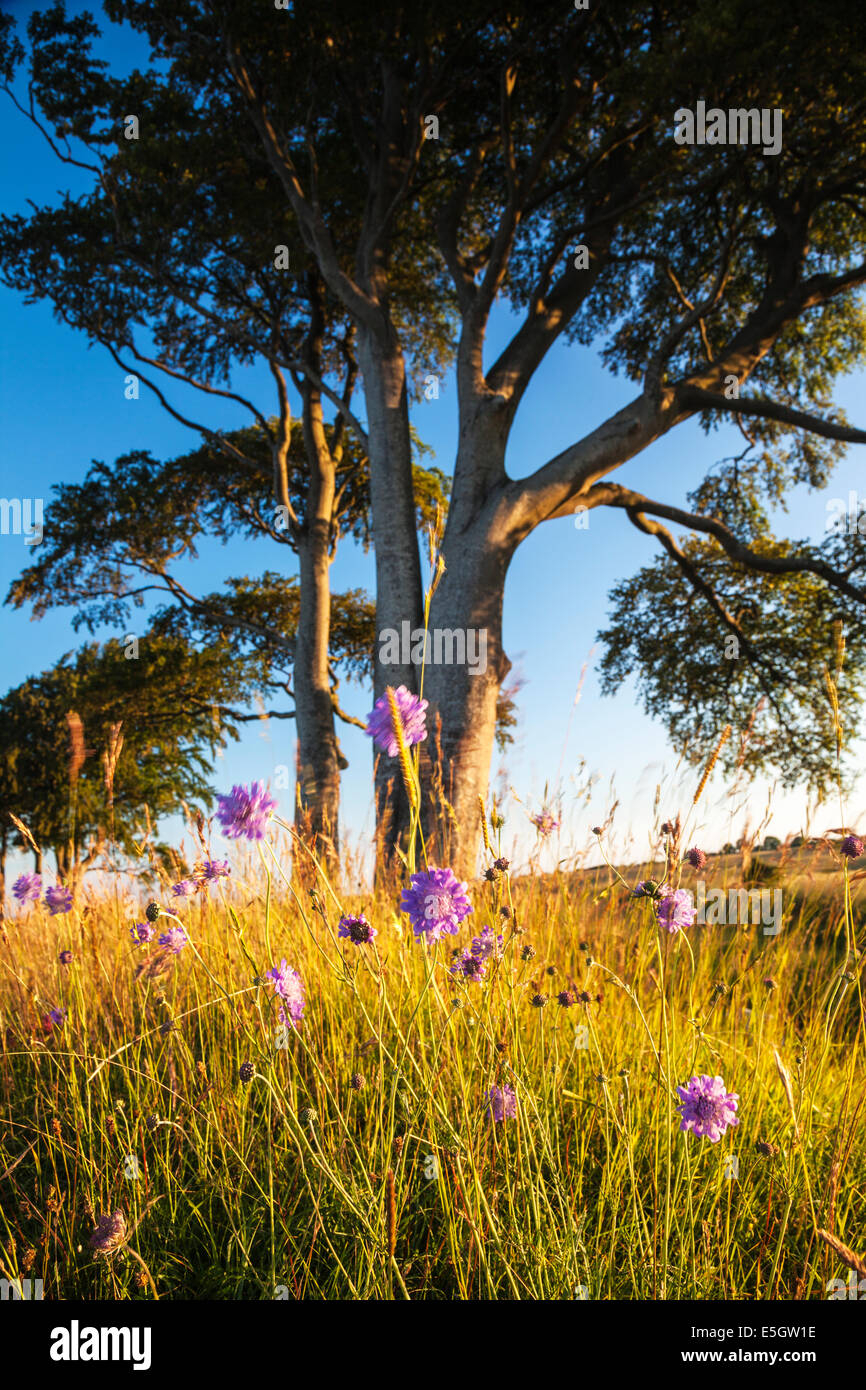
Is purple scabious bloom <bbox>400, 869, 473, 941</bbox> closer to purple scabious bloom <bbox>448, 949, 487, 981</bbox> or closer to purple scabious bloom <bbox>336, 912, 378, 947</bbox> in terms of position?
purple scabious bloom <bbox>336, 912, 378, 947</bbox>

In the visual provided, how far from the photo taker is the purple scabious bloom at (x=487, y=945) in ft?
5.69

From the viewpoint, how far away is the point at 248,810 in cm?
160

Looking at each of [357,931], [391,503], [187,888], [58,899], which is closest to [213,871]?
[187,888]

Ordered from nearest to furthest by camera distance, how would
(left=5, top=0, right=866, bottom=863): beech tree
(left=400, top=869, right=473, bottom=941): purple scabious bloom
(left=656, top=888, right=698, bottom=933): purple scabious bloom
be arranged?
1. (left=400, top=869, right=473, bottom=941): purple scabious bloom
2. (left=656, top=888, right=698, bottom=933): purple scabious bloom
3. (left=5, top=0, right=866, bottom=863): beech tree

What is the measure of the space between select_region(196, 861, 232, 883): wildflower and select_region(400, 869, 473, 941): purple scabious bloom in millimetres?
766

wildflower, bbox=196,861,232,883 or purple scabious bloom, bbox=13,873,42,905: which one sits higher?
wildflower, bbox=196,861,232,883

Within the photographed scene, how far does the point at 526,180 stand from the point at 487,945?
316 inches

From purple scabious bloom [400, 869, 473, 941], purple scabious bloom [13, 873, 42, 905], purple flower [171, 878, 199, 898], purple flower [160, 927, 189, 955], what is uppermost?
purple scabious bloom [400, 869, 473, 941]

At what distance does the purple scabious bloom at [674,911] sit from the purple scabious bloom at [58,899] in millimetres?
2134

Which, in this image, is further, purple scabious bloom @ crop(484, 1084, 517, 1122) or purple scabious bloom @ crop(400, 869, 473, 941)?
purple scabious bloom @ crop(484, 1084, 517, 1122)

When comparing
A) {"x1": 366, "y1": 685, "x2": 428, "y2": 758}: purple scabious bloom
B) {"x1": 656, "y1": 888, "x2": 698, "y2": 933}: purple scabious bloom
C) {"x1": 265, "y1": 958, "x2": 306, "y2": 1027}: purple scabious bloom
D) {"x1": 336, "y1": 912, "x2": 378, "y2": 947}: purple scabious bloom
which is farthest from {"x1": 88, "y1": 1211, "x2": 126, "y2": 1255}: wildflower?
{"x1": 656, "y1": 888, "x2": 698, "y2": 933}: purple scabious bloom

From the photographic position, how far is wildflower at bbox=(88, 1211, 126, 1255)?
1.36 metres

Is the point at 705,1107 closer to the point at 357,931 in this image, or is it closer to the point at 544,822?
the point at 357,931

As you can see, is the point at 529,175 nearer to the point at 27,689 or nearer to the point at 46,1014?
the point at 46,1014
